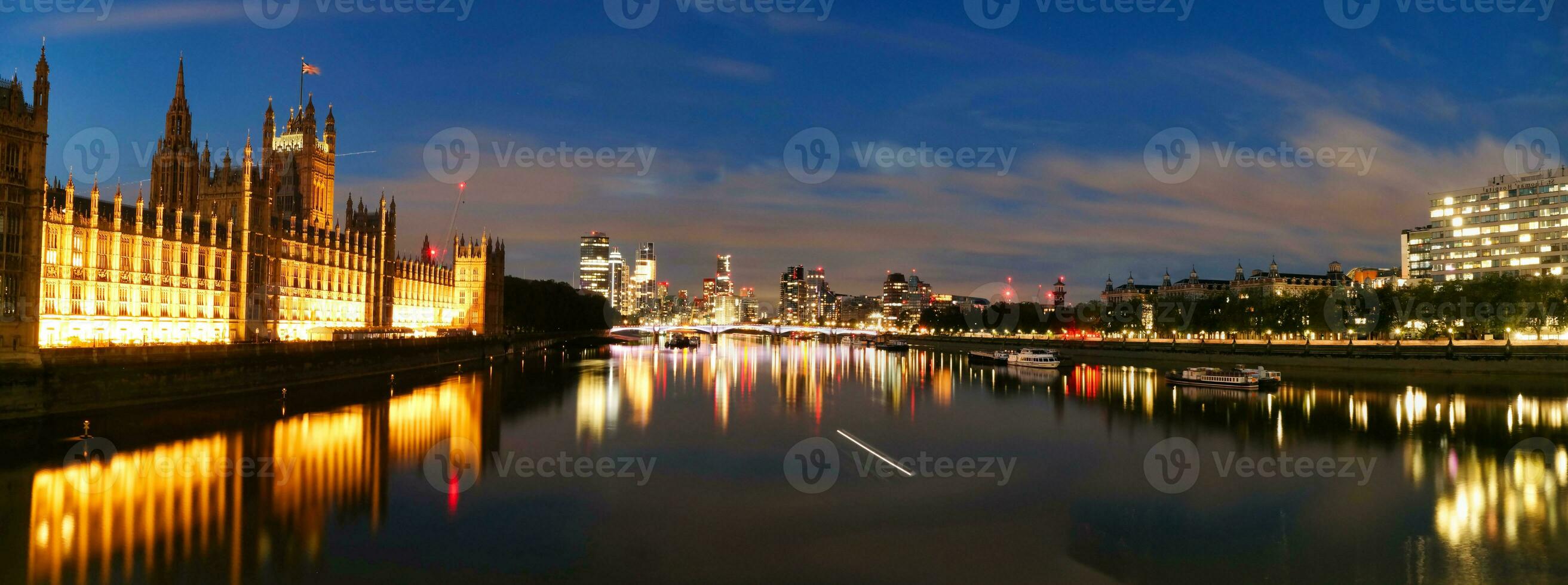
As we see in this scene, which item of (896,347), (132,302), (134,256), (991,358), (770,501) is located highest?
(134,256)

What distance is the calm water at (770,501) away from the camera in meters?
19.2

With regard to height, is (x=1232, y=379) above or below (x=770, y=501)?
above

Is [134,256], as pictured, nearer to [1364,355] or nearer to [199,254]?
[199,254]

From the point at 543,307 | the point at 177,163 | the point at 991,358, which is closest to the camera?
the point at 177,163

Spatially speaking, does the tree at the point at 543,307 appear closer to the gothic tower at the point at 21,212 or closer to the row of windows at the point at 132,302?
the row of windows at the point at 132,302

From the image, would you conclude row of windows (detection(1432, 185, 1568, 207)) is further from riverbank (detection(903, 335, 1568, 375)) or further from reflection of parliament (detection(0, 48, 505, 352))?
reflection of parliament (detection(0, 48, 505, 352))

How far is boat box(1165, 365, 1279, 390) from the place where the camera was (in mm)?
65875

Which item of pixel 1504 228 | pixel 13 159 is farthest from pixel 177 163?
pixel 1504 228

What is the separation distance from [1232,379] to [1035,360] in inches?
1311

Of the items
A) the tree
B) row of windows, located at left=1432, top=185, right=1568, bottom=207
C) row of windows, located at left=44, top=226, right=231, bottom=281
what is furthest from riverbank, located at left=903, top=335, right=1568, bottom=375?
row of windows, located at left=44, top=226, right=231, bottom=281

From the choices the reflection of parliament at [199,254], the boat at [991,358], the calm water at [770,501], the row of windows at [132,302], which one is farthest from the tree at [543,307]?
the calm water at [770,501]

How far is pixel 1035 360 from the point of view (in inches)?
3927

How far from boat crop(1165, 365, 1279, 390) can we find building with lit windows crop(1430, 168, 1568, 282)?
87.0 metres

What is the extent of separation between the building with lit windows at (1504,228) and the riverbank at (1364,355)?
1841 inches
